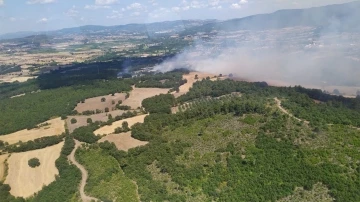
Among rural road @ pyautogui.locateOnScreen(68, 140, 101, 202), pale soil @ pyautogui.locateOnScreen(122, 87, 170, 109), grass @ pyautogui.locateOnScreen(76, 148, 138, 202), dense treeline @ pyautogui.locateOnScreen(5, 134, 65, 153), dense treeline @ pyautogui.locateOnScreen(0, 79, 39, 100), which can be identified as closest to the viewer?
grass @ pyautogui.locateOnScreen(76, 148, 138, 202)

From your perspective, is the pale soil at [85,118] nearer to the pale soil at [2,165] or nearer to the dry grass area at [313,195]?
the pale soil at [2,165]

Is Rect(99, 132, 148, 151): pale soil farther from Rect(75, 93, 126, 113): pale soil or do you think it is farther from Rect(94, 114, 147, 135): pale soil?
Rect(75, 93, 126, 113): pale soil

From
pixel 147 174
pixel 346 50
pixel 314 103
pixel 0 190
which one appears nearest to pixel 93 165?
pixel 147 174

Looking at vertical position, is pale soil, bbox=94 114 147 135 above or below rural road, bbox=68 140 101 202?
above

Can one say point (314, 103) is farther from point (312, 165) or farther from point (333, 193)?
point (333, 193)

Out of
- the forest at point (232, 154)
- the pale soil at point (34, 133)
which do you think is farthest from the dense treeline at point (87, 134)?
the pale soil at point (34, 133)

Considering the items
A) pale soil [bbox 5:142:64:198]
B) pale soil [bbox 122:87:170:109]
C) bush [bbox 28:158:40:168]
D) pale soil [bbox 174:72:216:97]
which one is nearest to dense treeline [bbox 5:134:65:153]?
pale soil [bbox 5:142:64:198]
